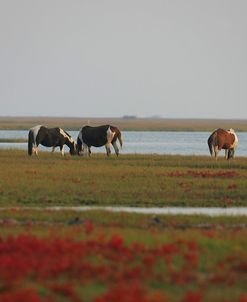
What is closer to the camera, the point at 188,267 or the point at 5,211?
the point at 188,267

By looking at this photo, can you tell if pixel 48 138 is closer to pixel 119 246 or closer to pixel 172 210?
pixel 172 210

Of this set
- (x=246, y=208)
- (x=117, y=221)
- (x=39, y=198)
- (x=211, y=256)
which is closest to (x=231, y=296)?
(x=211, y=256)

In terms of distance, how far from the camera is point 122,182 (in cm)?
3134

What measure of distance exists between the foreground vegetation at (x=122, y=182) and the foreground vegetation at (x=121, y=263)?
671 centimetres

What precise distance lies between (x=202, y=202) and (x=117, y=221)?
607 cm

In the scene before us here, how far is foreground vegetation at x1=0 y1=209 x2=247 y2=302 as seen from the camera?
1383 cm

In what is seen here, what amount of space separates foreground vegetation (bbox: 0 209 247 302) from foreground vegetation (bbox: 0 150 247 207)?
6.71 metres

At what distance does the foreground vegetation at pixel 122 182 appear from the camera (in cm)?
2697

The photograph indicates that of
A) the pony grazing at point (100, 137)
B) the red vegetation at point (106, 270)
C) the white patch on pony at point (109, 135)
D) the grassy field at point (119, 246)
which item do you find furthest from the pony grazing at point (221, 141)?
the red vegetation at point (106, 270)

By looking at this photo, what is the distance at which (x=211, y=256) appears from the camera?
1636cm

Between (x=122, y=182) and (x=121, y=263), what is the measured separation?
51.3 ft

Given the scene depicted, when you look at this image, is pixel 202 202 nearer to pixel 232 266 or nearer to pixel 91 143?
pixel 232 266

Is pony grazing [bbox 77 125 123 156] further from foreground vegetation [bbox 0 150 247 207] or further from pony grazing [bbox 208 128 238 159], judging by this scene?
pony grazing [bbox 208 128 238 159]

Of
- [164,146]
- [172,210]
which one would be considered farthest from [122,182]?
[164,146]
